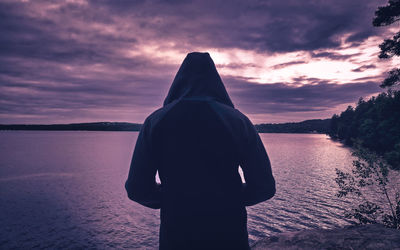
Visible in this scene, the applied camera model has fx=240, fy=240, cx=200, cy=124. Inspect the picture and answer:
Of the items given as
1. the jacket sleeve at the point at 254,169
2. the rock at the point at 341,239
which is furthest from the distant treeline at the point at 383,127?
the jacket sleeve at the point at 254,169

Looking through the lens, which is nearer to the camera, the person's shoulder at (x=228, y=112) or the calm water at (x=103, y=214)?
the person's shoulder at (x=228, y=112)

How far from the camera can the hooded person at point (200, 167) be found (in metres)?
2.13

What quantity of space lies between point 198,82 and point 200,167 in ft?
2.84

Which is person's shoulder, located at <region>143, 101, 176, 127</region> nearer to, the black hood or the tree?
the black hood

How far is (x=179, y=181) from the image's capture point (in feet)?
7.04

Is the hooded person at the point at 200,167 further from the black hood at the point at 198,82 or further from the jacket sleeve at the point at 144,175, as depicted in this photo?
the black hood at the point at 198,82

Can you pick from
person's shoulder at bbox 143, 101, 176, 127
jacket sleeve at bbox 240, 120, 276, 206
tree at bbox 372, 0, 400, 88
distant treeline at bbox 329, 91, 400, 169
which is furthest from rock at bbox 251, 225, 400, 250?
tree at bbox 372, 0, 400, 88

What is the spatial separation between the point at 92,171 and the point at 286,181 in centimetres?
3907

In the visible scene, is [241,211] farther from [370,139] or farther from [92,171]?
[370,139]

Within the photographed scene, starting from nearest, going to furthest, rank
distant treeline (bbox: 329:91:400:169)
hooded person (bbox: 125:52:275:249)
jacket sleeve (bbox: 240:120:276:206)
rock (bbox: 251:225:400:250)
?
hooded person (bbox: 125:52:275:249) < jacket sleeve (bbox: 240:120:276:206) < rock (bbox: 251:225:400:250) < distant treeline (bbox: 329:91:400:169)

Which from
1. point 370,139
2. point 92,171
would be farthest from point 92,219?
point 370,139

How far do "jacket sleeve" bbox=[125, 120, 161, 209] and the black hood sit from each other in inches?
18.4

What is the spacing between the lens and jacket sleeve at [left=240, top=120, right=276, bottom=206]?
2.26m

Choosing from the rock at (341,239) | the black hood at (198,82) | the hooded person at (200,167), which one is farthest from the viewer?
the rock at (341,239)
